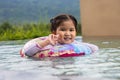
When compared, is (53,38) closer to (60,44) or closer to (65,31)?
(65,31)

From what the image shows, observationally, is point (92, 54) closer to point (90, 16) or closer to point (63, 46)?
point (63, 46)

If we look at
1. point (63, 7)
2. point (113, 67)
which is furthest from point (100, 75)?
point (63, 7)

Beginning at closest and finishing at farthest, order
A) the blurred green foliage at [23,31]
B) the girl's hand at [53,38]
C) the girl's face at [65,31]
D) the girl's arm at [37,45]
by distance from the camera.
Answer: the girl's hand at [53,38] < the girl's arm at [37,45] < the girl's face at [65,31] < the blurred green foliage at [23,31]

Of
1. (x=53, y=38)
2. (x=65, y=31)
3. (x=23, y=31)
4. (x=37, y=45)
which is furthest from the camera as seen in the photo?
(x=23, y=31)

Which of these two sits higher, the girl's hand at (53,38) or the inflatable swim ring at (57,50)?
the girl's hand at (53,38)

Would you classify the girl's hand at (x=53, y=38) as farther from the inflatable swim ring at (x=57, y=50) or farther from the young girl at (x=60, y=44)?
the inflatable swim ring at (x=57, y=50)

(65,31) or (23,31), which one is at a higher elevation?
(65,31)

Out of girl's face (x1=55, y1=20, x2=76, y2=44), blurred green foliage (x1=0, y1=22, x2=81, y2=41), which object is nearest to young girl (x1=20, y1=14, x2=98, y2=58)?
girl's face (x1=55, y1=20, x2=76, y2=44)

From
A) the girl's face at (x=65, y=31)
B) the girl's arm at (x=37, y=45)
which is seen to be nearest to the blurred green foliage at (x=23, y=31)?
the girl's arm at (x=37, y=45)

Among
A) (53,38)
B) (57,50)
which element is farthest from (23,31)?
(53,38)

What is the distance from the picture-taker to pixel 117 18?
11.9 metres

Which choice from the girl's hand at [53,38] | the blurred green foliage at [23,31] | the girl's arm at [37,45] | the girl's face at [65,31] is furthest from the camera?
the blurred green foliage at [23,31]

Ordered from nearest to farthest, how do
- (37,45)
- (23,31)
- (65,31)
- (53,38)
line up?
1. (53,38)
2. (65,31)
3. (37,45)
4. (23,31)

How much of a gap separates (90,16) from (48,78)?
30.9 ft
